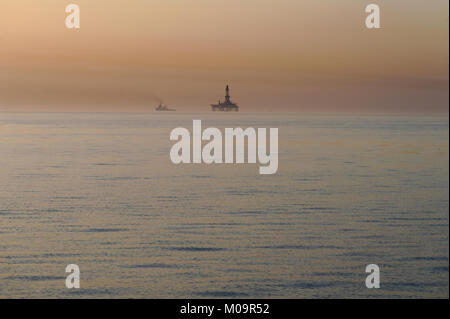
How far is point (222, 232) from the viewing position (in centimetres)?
1914

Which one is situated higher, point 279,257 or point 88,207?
point 88,207

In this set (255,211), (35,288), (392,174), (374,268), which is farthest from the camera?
(392,174)

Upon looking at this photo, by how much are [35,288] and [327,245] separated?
8.00 meters

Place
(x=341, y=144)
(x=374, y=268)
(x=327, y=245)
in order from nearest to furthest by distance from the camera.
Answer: (x=374, y=268) → (x=327, y=245) → (x=341, y=144)

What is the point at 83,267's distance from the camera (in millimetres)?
15461

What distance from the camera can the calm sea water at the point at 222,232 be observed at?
47.2ft

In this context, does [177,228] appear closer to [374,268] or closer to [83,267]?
[83,267]

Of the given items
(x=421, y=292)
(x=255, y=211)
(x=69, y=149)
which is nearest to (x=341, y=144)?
(x=69, y=149)

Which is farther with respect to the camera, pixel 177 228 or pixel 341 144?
pixel 341 144

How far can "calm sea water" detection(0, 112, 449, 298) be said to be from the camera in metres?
14.4

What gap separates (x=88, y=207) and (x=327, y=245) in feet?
30.9
